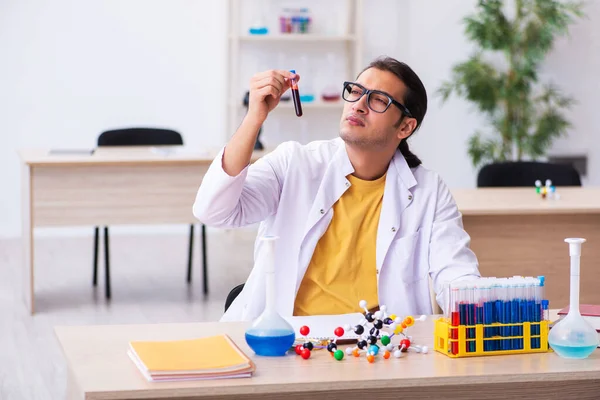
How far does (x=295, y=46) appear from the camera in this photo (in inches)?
264

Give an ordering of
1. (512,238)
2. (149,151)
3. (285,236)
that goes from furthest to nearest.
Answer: (149,151), (512,238), (285,236)

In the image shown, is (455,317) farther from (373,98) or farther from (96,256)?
(96,256)

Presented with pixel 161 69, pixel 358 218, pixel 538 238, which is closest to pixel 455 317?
pixel 358 218

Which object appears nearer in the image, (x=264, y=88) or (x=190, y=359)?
(x=190, y=359)

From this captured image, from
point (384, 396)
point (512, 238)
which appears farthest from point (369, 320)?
point (512, 238)

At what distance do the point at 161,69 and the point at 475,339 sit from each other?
5.17m

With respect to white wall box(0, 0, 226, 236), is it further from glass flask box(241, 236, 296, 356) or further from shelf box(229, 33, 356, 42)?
glass flask box(241, 236, 296, 356)

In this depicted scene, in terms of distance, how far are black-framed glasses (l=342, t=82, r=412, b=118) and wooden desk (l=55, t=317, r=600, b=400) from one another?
0.65 m

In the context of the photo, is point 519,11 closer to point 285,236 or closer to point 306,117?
point 306,117

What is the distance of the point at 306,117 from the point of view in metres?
6.82

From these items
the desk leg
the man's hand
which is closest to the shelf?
the desk leg

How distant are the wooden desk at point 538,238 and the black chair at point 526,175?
24.2 inches

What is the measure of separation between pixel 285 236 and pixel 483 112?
4756mm

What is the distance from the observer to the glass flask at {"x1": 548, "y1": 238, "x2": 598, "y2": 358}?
1696 mm
